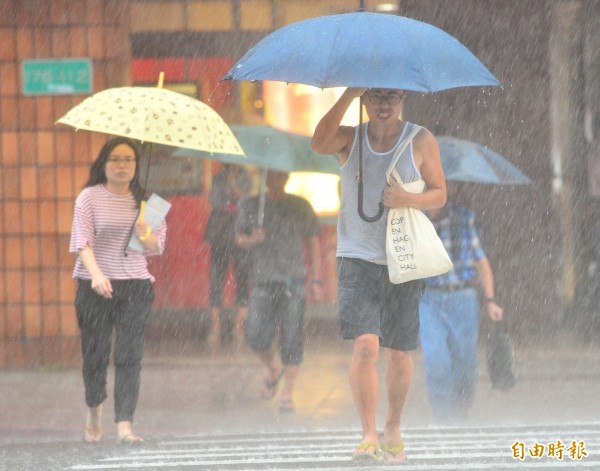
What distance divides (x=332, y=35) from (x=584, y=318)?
7.64 meters

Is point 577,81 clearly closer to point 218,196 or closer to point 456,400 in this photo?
point 218,196

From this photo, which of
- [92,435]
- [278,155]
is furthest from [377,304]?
[278,155]

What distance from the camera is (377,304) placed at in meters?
6.95

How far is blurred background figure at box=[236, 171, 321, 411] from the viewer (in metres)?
10.2

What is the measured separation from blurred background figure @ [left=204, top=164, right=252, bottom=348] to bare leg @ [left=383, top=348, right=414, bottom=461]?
5.65 metres

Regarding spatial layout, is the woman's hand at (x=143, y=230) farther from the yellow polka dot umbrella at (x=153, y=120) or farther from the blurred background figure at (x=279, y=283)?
the blurred background figure at (x=279, y=283)

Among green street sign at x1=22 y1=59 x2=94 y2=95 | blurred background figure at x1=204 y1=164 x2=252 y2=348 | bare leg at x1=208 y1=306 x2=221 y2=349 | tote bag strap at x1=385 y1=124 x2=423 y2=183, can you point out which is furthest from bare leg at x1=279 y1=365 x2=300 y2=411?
green street sign at x1=22 y1=59 x2=94 y2=95

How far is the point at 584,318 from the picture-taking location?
1373cm

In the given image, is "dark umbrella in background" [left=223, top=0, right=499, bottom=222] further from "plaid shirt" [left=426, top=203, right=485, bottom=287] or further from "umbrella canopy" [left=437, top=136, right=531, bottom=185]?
"umbrella canopy" [left=437, top=136, right=531, bottom=185]

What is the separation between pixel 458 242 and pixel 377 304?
1.67 meters

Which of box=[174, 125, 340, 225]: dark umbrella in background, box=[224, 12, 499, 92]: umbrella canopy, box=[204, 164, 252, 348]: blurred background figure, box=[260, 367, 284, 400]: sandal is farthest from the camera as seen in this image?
box=[204, 164, 252, 348]: blurred background figure

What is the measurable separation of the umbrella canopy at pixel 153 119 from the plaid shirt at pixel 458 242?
4.39 ft

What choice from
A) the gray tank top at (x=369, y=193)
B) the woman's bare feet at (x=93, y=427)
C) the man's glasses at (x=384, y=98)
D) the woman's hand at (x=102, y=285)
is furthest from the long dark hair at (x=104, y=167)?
the man's glasses at (x=384, y=98)

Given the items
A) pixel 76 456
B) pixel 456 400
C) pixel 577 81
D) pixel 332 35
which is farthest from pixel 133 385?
pixel 577 81
